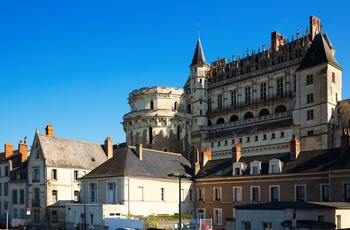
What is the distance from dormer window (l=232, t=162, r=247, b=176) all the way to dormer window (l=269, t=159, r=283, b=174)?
342cm

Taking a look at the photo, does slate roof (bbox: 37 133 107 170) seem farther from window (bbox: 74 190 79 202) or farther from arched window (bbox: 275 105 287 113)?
arched window (bbox: 275 105 287 113)

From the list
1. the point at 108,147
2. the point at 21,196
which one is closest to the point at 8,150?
the point at 21,196

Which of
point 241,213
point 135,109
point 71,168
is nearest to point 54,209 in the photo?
point 71,168

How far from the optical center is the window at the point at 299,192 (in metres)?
38.3

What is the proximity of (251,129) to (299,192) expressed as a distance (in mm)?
29828

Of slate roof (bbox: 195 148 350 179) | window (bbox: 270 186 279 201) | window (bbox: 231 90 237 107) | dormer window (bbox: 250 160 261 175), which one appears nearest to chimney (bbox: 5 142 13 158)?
slate roof (bbox: 195 148 350 179)

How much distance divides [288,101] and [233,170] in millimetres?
29052

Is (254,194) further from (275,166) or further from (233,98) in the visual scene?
(233,98)

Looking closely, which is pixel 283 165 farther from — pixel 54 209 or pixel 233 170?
pixel 54 209

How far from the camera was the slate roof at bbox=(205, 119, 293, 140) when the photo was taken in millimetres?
63931

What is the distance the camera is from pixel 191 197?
4897cm

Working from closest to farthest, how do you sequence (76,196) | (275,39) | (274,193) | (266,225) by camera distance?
(266,225), (274,193), (76,196), (275,39)

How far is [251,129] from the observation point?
68.1 m

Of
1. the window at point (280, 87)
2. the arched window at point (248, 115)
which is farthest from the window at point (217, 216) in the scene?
the arched window at point (248, 115)
